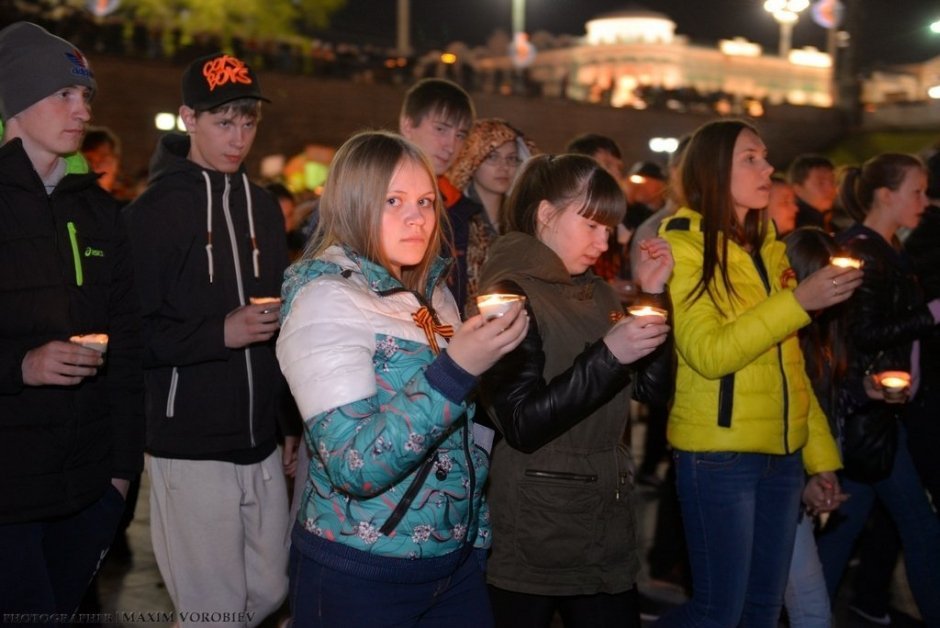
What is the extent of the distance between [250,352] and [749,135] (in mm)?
2215

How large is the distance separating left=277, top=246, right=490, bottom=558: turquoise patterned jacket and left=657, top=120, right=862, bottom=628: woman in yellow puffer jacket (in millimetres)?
1363

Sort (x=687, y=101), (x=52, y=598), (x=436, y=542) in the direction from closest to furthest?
1. (x=436, y=542)
2. (x=52, y=598)
3. (x=687, y=101)

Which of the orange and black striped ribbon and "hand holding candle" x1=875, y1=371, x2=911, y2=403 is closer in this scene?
the orange and black striped ribbon

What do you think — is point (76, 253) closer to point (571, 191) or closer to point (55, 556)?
point (55, 556)

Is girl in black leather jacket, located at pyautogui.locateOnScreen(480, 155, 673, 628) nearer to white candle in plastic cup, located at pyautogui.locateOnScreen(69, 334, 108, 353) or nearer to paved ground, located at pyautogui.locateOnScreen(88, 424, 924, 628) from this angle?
white candle in plastic cup, located at pyautogui.locateOnScreen(69, 334, 108, 353)

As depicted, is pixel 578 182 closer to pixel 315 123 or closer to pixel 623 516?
pixel 623 516

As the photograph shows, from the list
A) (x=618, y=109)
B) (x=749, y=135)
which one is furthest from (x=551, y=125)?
(x=749, y=135)

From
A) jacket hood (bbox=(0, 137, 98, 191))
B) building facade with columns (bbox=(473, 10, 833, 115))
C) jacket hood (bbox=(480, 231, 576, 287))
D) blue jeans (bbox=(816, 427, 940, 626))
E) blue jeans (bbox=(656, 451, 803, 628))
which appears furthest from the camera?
building facade with columns (bbox=(473, 10, 833, 115))

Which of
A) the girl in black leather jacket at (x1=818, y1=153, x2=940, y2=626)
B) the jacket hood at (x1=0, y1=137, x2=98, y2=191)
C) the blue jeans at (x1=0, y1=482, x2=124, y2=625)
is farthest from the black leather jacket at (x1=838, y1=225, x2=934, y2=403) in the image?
the jacket hood at (x1=0, y1=137, x2=98, y2=191)

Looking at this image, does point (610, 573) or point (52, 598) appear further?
point (610, 573)

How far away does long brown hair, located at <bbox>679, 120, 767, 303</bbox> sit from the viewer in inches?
170

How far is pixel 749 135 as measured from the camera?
14.7ft

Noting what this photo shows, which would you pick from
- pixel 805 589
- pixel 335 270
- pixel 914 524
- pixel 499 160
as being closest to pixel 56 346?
pixel 335 270

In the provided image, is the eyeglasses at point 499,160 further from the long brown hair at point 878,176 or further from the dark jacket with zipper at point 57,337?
the dark jacket with zipper at point 57,337
